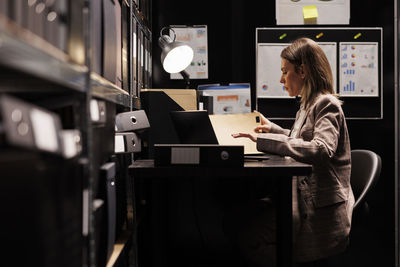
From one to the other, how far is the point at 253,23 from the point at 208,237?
148 cm

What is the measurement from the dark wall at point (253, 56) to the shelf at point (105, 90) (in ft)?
4.26

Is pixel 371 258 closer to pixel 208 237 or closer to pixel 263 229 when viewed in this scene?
pixel 208 237

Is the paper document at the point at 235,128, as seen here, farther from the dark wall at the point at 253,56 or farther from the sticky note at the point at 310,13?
the sticky note at the point at 310,13

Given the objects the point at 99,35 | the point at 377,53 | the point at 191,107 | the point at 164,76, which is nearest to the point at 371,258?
the point at 377,53

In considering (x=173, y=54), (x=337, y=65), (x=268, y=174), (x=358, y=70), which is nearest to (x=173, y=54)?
(x=173, y=54)

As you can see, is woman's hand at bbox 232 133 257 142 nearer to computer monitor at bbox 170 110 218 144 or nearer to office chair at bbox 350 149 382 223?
computer monitor at bbox 170 110 218 144

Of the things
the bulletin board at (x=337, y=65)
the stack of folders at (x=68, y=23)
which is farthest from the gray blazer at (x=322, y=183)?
the bulletin board at (x=337, y=65)

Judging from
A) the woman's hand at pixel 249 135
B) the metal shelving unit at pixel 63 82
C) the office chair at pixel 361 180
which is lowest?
the office chair at pixel 361 180

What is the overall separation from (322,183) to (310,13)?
1575mm

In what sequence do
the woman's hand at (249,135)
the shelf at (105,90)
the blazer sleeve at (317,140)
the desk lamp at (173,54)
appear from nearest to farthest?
the shelf at (105,90)
the blazer sleeve at (317,140)
the woman's hand at (249,135)
the desk lamp at (173,54)

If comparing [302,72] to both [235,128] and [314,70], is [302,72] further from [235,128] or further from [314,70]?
[235,128]

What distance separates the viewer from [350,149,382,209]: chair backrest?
1727 millimetres

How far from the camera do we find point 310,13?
2695 mm

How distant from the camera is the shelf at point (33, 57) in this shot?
507 millimetres
